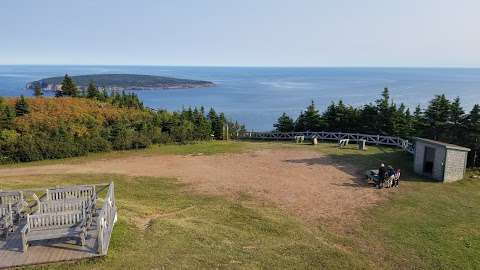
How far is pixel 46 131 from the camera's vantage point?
27.4m

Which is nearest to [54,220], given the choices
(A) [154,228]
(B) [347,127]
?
(A) [154,228]

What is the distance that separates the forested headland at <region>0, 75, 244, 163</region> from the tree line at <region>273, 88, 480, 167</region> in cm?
905

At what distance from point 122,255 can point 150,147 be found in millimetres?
18376

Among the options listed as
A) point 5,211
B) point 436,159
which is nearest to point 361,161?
point 436,159

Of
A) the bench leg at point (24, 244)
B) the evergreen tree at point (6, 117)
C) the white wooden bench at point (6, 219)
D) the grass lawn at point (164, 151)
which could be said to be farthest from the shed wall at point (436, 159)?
the evergreen tree at point (6, 117)

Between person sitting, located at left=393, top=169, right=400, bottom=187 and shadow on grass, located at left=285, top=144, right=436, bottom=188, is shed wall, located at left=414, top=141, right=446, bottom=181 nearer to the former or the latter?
shadow on grass, located at left=285, top=144, right=436, bottom=188

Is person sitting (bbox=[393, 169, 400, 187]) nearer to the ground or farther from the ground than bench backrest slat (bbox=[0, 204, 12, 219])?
nearer to the ground

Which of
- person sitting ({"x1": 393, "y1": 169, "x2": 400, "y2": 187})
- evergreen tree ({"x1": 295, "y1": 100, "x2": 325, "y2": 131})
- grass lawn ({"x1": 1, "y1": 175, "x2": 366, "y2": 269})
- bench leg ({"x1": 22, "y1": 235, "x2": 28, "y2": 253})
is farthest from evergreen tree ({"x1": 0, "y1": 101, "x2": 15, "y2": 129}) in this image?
person sitting ({"x1": 393, "y1": 169, "x2": 400, "y2": 187})

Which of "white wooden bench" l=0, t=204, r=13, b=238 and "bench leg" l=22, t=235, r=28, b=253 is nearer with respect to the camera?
"bench leg" l=22, t=235, r=28, b=253

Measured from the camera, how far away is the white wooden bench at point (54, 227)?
32.1 feet

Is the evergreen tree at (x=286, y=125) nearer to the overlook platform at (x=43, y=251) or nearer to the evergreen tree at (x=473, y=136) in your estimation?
the evergreen tree at (x=473, y=136)

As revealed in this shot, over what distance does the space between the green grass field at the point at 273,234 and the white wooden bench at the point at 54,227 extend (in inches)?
33.3

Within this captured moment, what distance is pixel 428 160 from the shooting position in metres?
20.5

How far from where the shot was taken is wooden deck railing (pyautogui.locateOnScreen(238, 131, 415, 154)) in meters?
26.7
